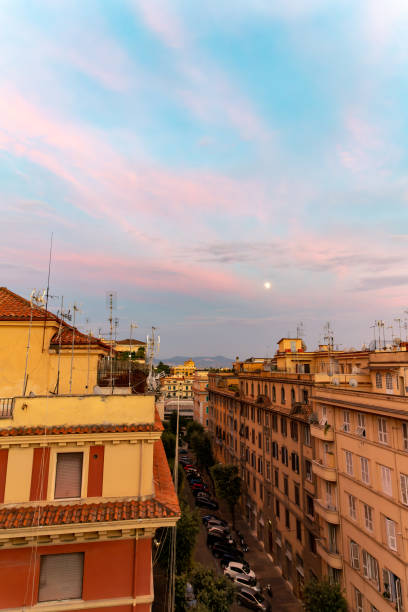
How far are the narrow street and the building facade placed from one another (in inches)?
1069

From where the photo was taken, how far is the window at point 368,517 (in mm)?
24516

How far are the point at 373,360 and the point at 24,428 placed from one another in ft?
104

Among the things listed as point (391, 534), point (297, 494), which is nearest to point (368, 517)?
point (391, 534)

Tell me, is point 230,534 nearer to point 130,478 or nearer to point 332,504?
point 332,504

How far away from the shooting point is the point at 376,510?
78.4 feet

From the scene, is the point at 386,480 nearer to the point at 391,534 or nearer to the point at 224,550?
the point at 391,534

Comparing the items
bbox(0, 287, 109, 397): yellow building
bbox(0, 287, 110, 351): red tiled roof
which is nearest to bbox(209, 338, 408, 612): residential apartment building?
bbox(0, 287, 110, 351): red tiled roof

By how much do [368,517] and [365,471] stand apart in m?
3.06

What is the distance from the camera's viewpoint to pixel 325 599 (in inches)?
971

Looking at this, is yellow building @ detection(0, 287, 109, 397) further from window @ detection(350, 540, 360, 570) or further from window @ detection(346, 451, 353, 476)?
window @ detection(350, 540, 360, 570)

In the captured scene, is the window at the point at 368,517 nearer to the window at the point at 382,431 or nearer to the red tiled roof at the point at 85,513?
the window at the point at 382,431

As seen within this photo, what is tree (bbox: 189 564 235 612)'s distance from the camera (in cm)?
2472

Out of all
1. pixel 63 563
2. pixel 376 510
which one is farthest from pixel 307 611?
pixel 63 563

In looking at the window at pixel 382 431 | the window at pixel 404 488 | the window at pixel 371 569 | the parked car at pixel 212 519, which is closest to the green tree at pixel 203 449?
the parked car at pixel 212 519
